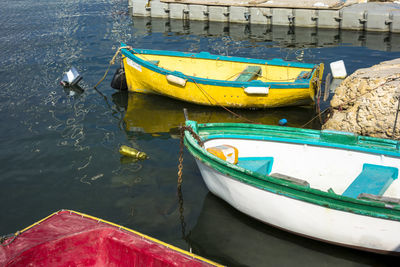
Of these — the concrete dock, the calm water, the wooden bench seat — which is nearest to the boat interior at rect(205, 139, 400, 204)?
the calm water

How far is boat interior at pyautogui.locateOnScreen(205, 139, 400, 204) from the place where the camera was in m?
7.69

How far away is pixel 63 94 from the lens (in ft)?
51.2

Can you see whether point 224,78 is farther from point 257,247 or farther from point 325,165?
point 257,247

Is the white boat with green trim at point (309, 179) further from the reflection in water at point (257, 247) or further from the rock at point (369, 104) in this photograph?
the rock at point (369, 104)

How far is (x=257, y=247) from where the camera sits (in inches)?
303

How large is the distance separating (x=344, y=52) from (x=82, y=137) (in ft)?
46.1

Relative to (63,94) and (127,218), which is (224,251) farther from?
(63,94)

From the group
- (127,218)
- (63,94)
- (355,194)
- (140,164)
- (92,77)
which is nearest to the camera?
(355,194)

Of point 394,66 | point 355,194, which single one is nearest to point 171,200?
point 355,194

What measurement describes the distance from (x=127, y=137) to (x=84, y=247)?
647 centimetres

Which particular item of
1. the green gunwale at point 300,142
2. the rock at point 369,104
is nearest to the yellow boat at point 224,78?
the rock at point 369,104

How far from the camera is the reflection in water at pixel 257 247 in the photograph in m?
7.32

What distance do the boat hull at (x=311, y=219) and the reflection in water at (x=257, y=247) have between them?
1.14 feet

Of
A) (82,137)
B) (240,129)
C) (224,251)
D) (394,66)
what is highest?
(394,66)
